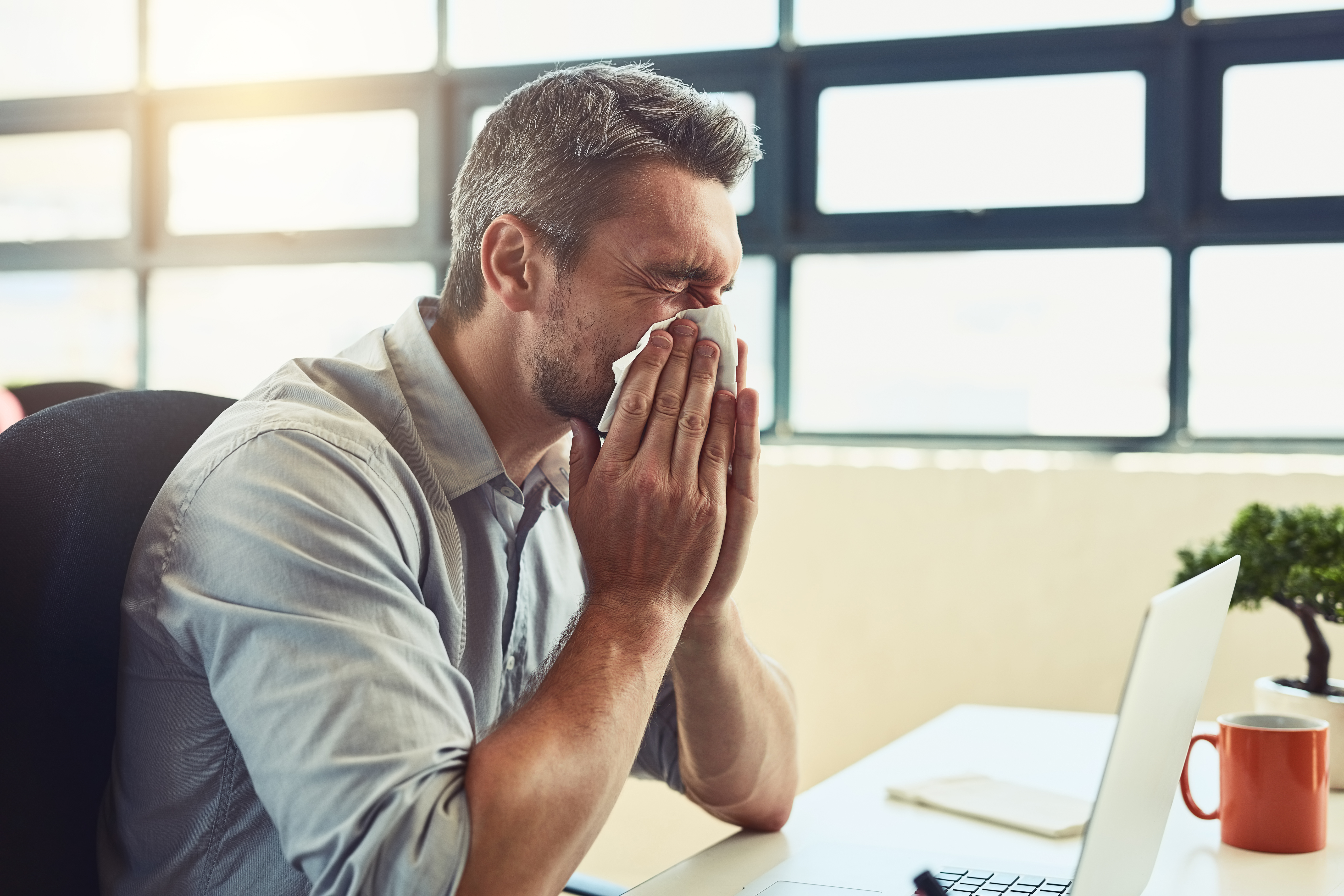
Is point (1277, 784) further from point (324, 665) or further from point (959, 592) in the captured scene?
point (959, 592)

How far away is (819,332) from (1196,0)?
3.19ft

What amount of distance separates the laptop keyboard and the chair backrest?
676 millimetres

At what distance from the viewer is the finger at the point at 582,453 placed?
1.16 meters

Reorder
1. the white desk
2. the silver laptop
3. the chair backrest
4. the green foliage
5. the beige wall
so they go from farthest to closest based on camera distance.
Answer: the beige wall → the green foliage → the white desk → the chair backrest → the silver laptop

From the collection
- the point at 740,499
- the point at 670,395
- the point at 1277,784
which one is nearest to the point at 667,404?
the point at 670,395

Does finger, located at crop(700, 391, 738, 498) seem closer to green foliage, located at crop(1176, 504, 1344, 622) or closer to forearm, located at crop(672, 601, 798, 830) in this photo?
forearm, located at crop(672, 601, 798, 830)

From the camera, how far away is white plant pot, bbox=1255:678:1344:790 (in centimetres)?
132

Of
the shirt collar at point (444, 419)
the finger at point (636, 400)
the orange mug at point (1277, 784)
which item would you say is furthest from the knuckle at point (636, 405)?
the orange mug at point (1277, 784)

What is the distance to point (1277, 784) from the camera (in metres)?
1.11

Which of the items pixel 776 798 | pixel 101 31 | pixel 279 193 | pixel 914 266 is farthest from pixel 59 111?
pixel 776 798

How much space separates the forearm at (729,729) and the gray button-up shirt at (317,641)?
19 centimetres

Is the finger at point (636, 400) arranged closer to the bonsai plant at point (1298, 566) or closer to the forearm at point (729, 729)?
the forearm at point (729, 729)

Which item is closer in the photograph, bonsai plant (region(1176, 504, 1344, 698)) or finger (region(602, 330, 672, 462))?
finger (region(602, 330, 672, 462))

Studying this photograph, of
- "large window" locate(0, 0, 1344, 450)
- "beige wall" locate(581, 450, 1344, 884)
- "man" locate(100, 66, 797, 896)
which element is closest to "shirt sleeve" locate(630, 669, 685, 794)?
"man" locate(100, 66, 797, 896)
